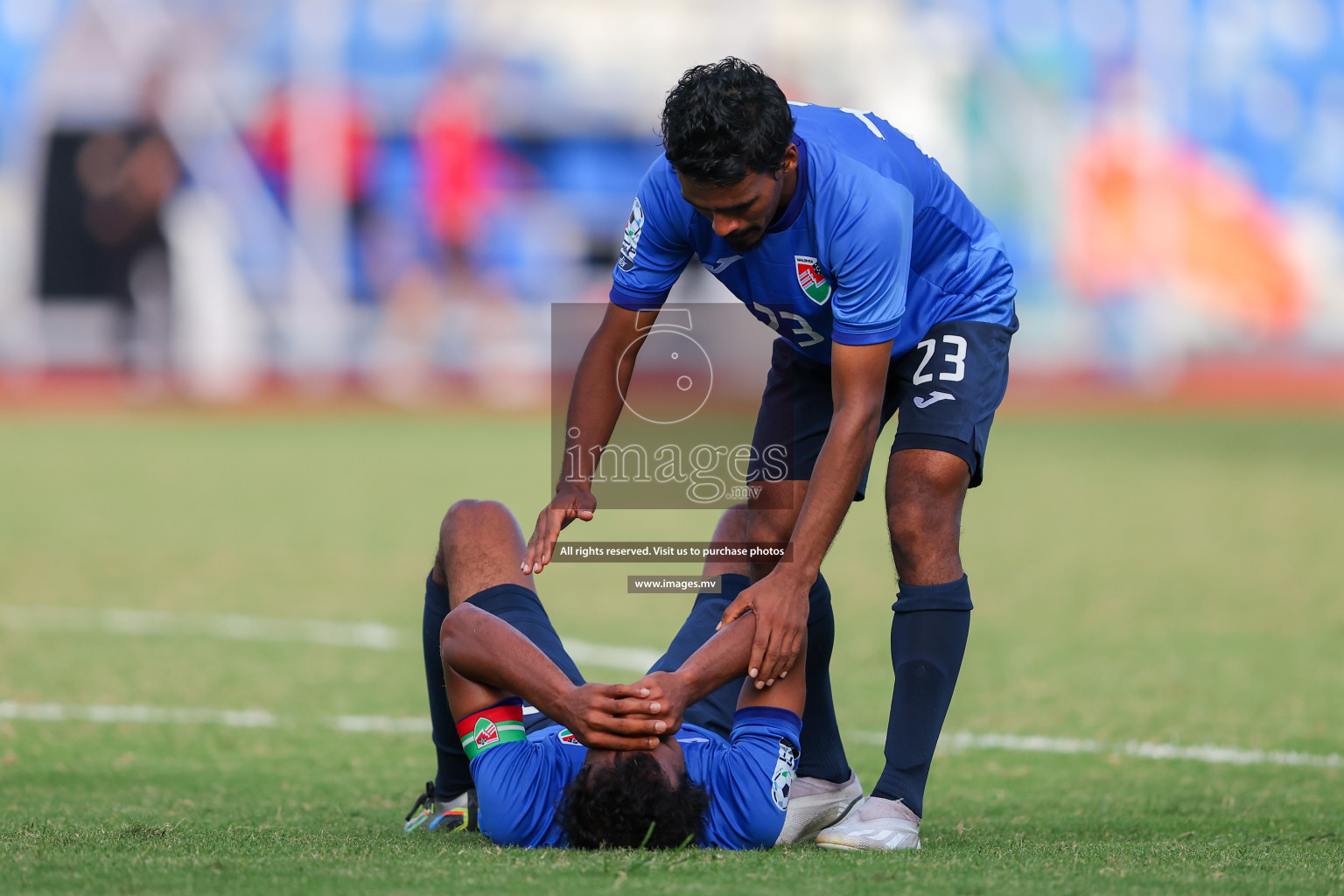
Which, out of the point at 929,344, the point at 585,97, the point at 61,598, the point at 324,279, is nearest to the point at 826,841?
the point at 929,344

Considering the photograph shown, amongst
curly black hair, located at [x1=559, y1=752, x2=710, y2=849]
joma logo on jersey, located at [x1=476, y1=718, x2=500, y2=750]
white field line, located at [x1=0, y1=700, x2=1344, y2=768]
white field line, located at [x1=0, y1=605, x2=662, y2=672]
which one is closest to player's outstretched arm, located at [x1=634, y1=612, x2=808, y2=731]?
curly black hair, located at [x1=559, y1=752, x2=710, y2=849]

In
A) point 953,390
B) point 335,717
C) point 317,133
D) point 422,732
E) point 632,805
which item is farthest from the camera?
point 317,133

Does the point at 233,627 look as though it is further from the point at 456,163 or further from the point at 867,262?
the point at 456,163

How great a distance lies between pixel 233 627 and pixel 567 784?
14.4 feet

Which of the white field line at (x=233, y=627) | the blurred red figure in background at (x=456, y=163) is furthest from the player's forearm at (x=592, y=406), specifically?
the blurred red figure in background at (x=456, y=163)

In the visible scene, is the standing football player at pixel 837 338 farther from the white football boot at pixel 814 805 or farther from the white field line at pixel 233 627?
the white field line at pixel 233 627

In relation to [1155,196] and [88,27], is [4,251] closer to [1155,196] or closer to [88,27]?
[88,27]

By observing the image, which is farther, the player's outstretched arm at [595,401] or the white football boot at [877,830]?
the player's outstretched arm at [595,401]

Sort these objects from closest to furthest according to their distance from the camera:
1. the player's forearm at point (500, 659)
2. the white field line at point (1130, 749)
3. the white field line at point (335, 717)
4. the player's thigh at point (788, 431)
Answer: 1. the player's forearm at point (500, 659)
2. the player's thigh at point (788, 431)
3. the white field line at point (1130, 749)
4. the white field line at point (335, 717)

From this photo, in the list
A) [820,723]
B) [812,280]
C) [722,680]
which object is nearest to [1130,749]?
[820,723]

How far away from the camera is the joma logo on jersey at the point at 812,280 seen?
3.79 metres

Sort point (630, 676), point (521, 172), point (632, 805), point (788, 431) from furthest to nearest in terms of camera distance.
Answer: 1. point (521, 172)
2. point (630, 676)
3. point (788, 431)
4. point (632, 805)

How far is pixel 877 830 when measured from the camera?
3.62m

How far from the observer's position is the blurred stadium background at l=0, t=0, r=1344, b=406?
80.6 feet
